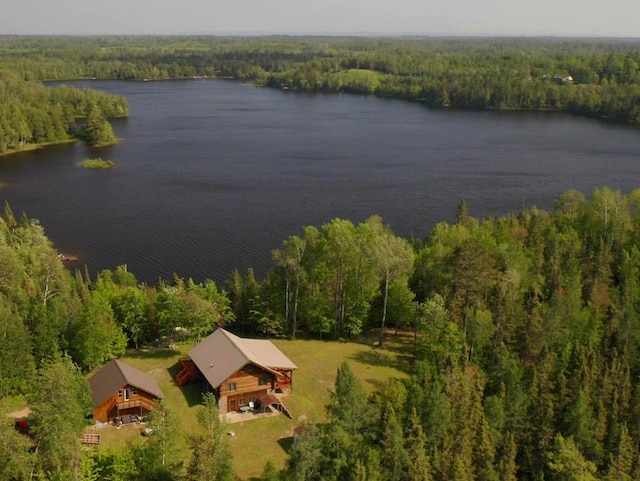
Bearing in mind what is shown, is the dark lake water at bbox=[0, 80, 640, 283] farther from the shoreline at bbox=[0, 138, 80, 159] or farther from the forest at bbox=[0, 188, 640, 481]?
the forest at bbox=[0, 188, 640, 481]

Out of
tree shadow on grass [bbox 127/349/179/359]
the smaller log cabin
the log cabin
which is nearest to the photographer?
the smaller log cabin

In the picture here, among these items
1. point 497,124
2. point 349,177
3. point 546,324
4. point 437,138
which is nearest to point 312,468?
point 546,324

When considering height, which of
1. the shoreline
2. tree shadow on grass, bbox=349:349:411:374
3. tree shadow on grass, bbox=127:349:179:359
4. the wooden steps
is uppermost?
the shoreline

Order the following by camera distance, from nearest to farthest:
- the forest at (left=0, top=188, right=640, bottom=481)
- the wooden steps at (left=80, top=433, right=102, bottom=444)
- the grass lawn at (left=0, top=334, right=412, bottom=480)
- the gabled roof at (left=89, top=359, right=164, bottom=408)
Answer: the forest at (left=0, top=188, right=640, bottom=481) < the wooden steps at (left=80, top=433, right=102, bottom=444) < the grass lawn at (left=0, top=334, right=412, bottom=480) < the gabled roof at (left=89, top=359, right=164, bottom=408)

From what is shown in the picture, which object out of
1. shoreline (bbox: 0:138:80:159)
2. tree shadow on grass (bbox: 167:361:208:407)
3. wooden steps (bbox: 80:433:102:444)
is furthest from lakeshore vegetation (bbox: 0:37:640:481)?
shoreline (bbox: 0:138:80:159)

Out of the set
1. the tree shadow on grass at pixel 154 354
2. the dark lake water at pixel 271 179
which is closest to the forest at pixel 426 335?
the tree shadow on grass at pixel 154 354

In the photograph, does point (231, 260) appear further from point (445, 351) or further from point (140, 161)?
point (140, 161)

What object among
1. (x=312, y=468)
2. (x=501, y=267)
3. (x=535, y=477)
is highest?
(x=501, y=267)
